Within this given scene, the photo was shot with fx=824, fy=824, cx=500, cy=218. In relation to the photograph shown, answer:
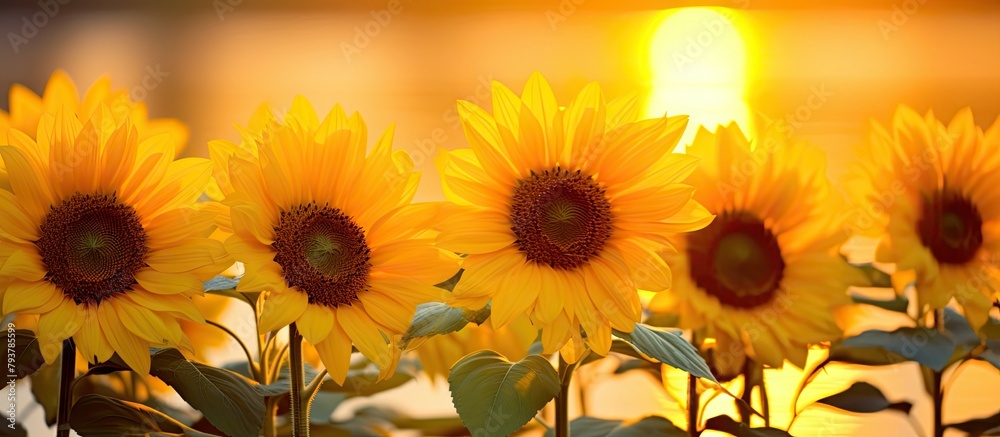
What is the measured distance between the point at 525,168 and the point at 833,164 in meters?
0.28

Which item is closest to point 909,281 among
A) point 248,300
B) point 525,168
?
point 525,168

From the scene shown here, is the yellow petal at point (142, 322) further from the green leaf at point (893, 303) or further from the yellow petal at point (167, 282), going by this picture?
the green leaf at point (893, 303)

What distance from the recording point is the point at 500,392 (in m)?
0.37

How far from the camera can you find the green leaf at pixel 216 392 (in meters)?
0.38

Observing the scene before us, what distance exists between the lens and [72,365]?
397 mm

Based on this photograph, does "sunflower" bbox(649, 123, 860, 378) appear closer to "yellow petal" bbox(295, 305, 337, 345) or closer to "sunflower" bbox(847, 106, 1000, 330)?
"sunflower" bbox(847, 106, 1000, 330)

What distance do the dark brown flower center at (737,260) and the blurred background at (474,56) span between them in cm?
11

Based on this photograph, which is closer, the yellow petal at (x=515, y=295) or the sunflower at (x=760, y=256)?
the yellow petal at (x=515, y=295)

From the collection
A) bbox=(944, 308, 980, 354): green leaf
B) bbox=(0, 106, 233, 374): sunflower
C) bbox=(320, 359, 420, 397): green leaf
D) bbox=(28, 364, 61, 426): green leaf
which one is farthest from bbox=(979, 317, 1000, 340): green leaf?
bbox=(28, 364, 61, 426): green leaf

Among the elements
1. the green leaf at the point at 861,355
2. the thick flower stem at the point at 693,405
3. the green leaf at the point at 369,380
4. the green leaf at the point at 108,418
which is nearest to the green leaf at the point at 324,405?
the green leaf at the point at 369,380

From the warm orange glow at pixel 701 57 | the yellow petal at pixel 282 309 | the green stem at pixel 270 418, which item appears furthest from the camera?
the warm orange glow at pixel 701 57

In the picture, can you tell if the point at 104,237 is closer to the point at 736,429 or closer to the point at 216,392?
the point at 216,392

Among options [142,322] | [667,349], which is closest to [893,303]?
[667,349]

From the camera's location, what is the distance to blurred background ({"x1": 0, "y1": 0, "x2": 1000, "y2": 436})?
22.8 inches
